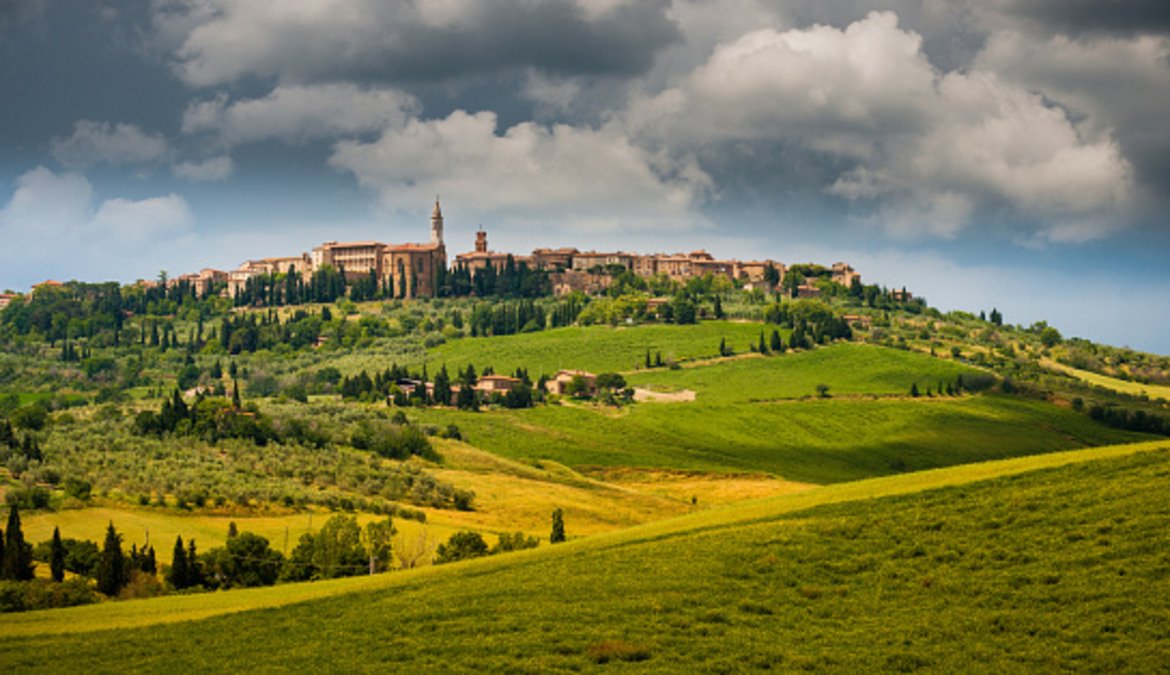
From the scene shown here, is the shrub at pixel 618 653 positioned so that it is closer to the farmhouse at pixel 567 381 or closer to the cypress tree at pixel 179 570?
the cypress tree at pixel 179 570

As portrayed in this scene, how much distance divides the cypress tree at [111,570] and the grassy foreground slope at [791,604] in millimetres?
9797

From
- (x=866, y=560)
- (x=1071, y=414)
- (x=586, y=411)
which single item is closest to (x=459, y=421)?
(x=586, y=411)

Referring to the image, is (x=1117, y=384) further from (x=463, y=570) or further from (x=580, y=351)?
(x=463, y=570)

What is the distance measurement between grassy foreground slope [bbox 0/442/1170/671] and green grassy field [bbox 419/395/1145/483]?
3163 inches

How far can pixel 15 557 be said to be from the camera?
174 ft

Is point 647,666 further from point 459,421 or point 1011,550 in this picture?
point 459,421

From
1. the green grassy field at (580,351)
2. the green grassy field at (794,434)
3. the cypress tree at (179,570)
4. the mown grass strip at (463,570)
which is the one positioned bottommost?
the green grassy field at (794,434)

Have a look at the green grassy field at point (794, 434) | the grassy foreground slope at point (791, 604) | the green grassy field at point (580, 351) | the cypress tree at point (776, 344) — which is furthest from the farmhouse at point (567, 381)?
the grassy foreground slope at point (791, 604)

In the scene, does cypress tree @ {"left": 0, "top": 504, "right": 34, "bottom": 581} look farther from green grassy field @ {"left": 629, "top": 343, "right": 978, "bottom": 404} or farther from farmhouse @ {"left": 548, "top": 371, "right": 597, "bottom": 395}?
farmhouse @ {"left": 548, "top": 371, "right": 597, "bottom": 395}

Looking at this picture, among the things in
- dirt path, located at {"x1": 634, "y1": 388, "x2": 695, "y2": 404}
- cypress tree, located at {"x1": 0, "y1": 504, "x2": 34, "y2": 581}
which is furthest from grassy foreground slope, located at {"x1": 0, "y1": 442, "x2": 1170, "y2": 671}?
dirt path, located at {"x1": 634, "y1": 388, "x2": 695, "y2": 404}

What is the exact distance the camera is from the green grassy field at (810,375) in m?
162

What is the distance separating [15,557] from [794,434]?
336 feet

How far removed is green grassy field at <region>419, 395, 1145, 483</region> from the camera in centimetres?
12544

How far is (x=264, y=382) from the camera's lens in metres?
182
